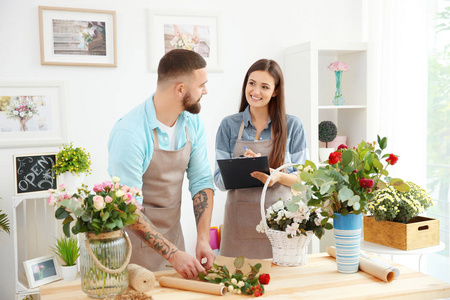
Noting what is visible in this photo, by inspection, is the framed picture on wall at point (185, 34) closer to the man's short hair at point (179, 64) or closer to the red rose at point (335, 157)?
the man's short hair at point (179, 64)

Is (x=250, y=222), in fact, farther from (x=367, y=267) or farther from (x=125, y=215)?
(x=125, y=215)

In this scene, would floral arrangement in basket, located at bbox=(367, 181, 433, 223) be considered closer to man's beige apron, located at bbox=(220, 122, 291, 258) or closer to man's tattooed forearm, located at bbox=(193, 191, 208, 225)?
man's beige apron, located at bbox=(220, 122, 291, 258)

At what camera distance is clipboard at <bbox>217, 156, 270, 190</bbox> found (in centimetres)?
237

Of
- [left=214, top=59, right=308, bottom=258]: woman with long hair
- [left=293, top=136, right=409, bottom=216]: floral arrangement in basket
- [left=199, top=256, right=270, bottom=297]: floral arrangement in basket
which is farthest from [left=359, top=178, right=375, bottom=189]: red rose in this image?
[left=214, top=59, right=308, bottom=258]: woman with long hair

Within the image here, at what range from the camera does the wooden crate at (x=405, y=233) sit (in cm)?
257

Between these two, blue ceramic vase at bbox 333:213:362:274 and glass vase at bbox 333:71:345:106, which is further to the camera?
glass vase at bbox 333:71:345:106

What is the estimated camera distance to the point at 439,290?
171 cm

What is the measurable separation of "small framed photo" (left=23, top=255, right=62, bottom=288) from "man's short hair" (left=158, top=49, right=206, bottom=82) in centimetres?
183

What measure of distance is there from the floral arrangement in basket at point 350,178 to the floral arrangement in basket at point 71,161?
1.93m

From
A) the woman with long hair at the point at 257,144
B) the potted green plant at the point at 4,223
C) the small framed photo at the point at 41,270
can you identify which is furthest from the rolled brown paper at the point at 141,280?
the potted green plant at the point at 4,223

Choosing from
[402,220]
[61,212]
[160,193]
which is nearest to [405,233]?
[402,220]

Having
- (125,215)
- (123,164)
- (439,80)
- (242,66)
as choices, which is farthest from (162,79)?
(439,80)

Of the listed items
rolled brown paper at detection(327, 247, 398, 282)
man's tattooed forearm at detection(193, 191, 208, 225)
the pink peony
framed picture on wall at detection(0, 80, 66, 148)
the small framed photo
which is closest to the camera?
rolled brown paper at detection(327, 247, 398, 282)

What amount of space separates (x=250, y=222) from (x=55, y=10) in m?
2.07
